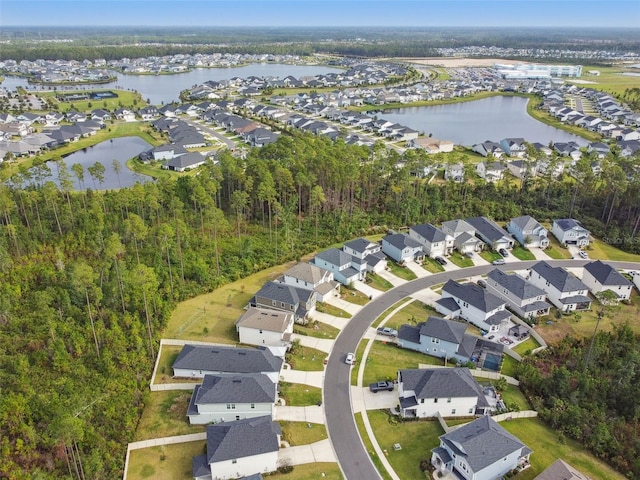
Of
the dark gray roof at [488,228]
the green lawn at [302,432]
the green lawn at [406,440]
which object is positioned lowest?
the green lawn at [406,440]

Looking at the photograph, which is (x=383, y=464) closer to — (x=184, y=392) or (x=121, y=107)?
(x=184, y=392)

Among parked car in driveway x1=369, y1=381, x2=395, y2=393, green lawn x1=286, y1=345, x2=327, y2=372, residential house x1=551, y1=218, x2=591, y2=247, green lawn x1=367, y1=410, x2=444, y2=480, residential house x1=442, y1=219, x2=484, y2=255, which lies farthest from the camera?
residential house x1=551, y1=218, x2=591, y2=247

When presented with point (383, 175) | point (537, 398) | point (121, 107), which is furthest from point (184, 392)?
point (121, 107)

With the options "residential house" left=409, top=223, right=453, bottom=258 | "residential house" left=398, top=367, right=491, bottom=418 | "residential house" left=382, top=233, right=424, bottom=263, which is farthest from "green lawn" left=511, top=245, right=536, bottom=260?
"residential house" left=398, top=367, right=491, bottom=418

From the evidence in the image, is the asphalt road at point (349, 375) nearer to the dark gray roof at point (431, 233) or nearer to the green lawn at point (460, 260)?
the green lawn at point (460, 260)

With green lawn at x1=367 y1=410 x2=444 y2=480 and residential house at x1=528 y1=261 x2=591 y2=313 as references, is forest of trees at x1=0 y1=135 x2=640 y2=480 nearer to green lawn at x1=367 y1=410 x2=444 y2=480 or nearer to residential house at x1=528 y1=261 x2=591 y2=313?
green lawn at x1=367 y1=410 x2=444 y2=480

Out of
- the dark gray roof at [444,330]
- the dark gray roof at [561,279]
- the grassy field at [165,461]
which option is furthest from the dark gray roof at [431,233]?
the grassy field at [165,461]

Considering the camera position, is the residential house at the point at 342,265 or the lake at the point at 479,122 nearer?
the residential house at the point at 342,265
